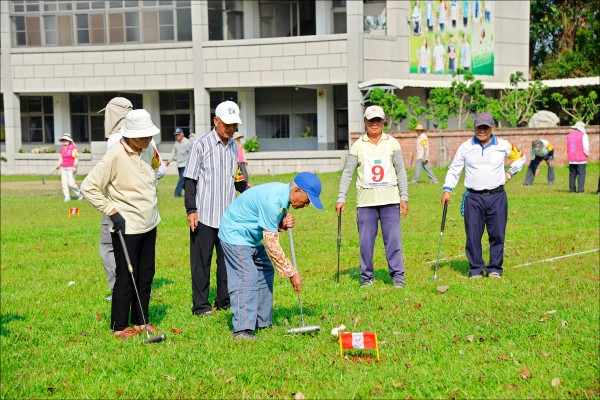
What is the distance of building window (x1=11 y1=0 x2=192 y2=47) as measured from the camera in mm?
41375

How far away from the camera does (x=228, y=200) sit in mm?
9031

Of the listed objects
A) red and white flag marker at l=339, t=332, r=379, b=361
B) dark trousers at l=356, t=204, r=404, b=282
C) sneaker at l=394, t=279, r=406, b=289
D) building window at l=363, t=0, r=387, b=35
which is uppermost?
building window at l=363, t=0, r=387, b=35

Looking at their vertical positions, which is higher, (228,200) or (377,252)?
(228,200)

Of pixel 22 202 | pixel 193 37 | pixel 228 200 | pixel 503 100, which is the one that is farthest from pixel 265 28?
pixel 228 200

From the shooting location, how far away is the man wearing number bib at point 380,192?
34.0ft

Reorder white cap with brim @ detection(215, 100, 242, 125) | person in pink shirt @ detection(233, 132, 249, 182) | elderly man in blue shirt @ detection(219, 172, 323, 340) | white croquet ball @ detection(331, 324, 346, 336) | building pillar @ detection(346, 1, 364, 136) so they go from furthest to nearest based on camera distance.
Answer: building pillar @ detection(346, 1, 364, 136) → person in pink shirt @ detection(233, 132, 249, 182) → white cap with brim @ detection(215, 100, 242, 125) → white croquet ball @ detection(331, 324, 346, 336) → elderly man in blue shirt @ detection(219, 172, 323, 340)

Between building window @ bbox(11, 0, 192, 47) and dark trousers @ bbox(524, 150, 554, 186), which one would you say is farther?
building window @ bbox(11, 0, 192, 47)

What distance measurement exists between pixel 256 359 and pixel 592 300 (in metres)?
3.95

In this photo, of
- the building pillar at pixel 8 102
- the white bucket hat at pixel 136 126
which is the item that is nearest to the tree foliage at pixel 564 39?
the building pillar at pixel 8 102

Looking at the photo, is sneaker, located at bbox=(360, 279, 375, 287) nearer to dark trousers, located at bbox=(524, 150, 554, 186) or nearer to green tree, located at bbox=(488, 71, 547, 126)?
dark trousers, located at bbox=(524, 150, 554, 186)

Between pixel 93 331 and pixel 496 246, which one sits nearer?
pixel 93 331

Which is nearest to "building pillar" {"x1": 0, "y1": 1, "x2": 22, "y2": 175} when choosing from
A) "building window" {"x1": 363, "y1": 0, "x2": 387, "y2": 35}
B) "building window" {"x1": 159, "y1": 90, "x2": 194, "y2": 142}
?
"building window" {"x1": 159, "y1": 90, "x2": 194, "y2": 142}

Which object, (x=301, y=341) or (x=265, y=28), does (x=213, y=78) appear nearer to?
(x=265, y=28)

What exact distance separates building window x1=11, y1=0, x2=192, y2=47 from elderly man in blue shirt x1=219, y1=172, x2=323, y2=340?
1348 inches
